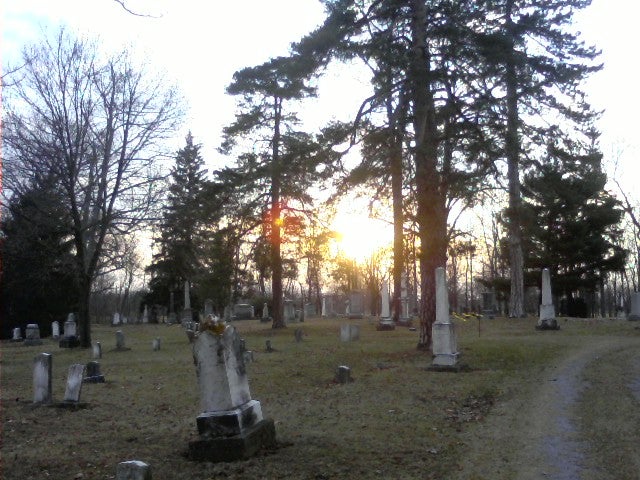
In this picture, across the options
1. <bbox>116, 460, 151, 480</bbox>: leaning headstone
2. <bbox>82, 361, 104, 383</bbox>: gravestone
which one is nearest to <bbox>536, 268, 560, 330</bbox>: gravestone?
<bbox>82, 361, 104, 383</bbox>: gravestone

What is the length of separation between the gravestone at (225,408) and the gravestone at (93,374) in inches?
305

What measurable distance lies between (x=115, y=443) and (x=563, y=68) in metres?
14.3

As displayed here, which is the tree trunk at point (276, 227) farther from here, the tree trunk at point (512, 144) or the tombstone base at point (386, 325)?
the tree trunk at point (512, 144)

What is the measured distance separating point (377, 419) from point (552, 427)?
233 cm

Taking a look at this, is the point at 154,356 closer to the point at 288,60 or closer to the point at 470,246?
the point at 288,60

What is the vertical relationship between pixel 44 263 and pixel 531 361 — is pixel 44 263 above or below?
above

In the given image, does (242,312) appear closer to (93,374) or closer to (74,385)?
(93,374)

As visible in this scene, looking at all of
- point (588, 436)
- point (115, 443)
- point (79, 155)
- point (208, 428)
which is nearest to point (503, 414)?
point (588, 436)

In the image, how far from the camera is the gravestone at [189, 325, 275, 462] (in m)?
7.00

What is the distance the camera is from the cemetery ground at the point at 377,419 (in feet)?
22.3

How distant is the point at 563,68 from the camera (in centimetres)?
1689

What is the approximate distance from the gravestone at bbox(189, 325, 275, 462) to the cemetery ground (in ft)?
0.61

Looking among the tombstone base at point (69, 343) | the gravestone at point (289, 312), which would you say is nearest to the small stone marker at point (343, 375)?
the tombstone base at point (69, 343)

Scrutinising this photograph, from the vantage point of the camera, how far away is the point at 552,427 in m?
8.60
